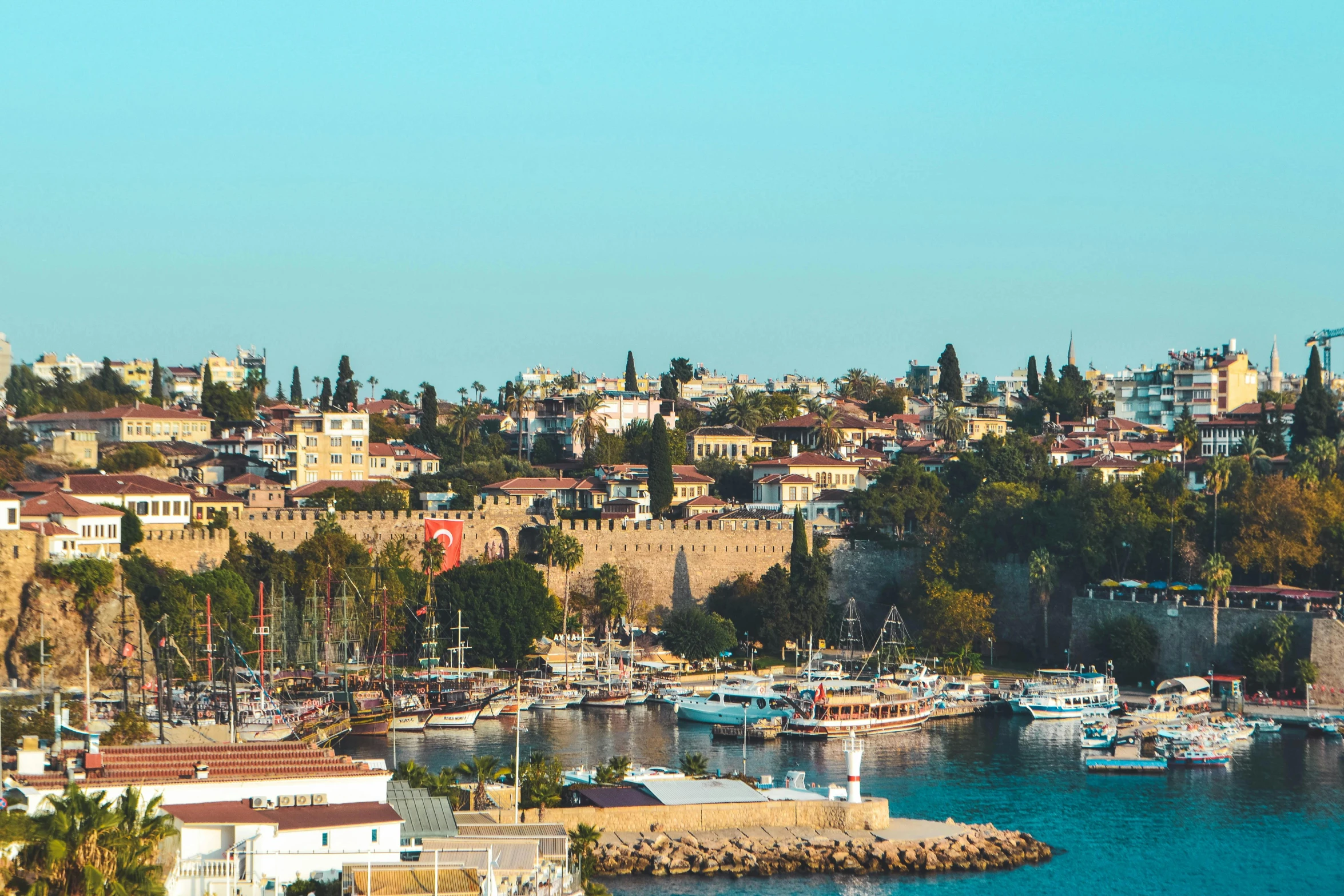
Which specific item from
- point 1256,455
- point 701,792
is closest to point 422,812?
point 701,792

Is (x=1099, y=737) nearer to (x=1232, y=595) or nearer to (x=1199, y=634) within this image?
(x=1199, y=634)

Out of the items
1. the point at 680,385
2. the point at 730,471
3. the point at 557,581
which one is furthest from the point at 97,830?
the point at 680,385

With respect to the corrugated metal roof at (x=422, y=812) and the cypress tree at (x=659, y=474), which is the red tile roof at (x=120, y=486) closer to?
the cypress tree at (x=659, y=474)

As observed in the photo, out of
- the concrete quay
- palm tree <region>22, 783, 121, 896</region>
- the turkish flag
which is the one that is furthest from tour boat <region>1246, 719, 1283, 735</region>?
palm tree <region>22, 783, 121, 896</region>

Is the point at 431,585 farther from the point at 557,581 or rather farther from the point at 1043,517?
the point at 1043,517

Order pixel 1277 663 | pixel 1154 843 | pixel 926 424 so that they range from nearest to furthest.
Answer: pixel 1154 843, pixel 1277 663, pixel 926 424

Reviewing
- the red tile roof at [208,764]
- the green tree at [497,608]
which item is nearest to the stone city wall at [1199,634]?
Answer: the green tree at [497,608]

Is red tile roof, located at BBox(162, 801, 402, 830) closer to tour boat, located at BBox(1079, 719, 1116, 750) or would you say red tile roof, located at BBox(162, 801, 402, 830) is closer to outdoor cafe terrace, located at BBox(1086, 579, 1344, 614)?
tour boat, located at BBox(1079, 719, 1116, 750)
